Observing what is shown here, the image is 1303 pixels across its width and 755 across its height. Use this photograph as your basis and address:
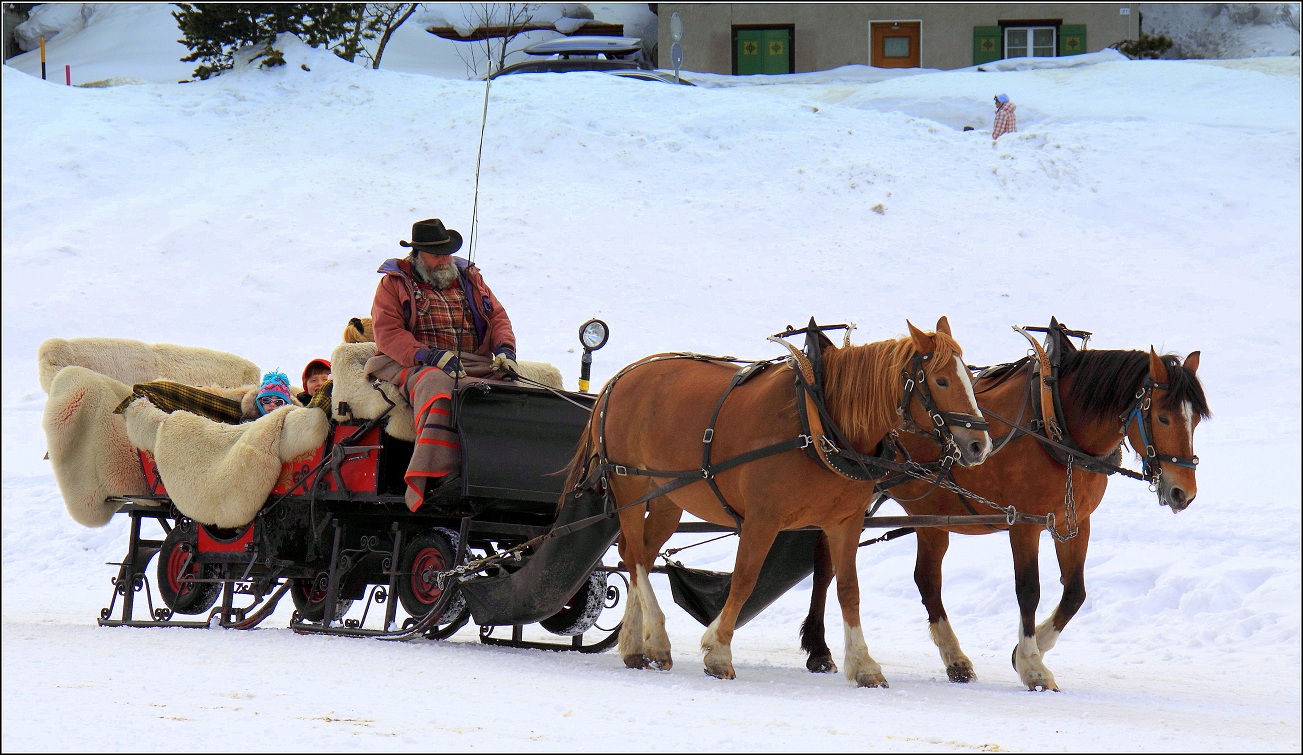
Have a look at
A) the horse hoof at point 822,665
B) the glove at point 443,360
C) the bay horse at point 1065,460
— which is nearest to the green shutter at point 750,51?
the glove at point 443,360

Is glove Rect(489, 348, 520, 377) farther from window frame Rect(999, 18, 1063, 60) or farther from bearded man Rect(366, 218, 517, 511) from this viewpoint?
window frame Rect(999, 18, 1063, 60)

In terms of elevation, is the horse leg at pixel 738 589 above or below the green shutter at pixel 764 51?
below

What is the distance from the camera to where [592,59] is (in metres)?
32.0

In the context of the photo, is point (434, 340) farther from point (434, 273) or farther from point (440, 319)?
point (434, 273)

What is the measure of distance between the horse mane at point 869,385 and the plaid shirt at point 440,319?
2.42m

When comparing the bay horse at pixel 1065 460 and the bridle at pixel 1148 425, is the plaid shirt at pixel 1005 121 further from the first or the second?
the bridle at pixel 1148 425

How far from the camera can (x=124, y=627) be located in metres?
8.18

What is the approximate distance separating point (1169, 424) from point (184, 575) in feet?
18.8

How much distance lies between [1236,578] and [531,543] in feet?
15.2

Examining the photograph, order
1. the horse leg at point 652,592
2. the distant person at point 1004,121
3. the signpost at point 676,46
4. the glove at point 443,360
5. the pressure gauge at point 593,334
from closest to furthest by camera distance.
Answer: the horse leg at point 652,592, the glove at point 443,360, the pressure gauge at point 593,334, the distant person at point 1004,121, the signpost at point 676,46

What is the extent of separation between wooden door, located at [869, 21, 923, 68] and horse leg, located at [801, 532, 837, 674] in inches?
1203

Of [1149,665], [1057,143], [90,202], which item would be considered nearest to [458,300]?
[1149,665]

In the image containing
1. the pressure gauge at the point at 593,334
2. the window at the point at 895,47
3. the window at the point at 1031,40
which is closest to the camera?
the pressure gauge at the point at 593,334

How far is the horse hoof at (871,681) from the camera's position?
621 cm
